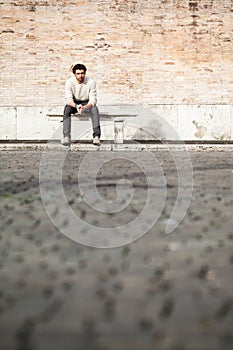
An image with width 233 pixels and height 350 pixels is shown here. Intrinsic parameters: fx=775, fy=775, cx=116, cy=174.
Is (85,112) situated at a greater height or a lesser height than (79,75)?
lesser

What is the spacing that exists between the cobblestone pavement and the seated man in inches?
363

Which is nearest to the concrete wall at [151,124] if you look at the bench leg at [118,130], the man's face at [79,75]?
the bench leg at [118,130]

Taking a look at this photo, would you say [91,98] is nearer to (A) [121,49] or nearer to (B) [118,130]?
(B) [118,130]

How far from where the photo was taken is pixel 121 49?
1920 cm

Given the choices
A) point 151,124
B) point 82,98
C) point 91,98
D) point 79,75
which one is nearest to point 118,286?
point 79,75

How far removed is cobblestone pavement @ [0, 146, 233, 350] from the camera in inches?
84.0

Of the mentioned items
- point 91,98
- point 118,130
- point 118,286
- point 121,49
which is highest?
point 121,49

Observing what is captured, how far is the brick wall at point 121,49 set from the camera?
62.7 ft

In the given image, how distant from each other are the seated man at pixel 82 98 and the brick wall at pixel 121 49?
4631mm

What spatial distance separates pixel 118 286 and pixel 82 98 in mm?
11985

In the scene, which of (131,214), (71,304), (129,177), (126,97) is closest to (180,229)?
(131,214)

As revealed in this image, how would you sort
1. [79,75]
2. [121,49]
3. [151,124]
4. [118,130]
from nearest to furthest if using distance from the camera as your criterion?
[79,75] < [118,130] < [121,49] < [151,124]

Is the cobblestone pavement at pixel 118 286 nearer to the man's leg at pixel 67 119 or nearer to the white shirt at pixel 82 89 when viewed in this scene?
the white shirt at pixel 82 89

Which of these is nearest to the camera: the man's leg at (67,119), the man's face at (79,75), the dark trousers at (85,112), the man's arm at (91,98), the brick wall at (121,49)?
the man's face at (79,75)
